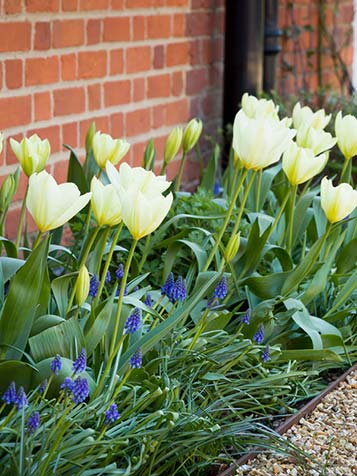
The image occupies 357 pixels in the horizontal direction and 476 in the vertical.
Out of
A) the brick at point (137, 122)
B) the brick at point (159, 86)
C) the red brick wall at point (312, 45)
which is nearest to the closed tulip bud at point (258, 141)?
the brick at point (137, 122)

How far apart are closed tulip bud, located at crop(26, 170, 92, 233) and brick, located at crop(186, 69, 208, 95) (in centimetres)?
286

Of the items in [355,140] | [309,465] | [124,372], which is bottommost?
[309,465]

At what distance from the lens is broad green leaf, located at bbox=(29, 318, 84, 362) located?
87.1 inches

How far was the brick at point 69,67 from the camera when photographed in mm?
3820

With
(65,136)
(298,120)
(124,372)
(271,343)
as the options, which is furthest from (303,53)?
(124,372)

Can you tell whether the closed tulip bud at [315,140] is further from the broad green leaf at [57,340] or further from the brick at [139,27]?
the brick at [139,27]

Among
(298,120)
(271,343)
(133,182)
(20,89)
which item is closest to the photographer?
(133,182)

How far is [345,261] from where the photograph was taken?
3213 millimetres

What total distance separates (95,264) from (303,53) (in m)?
4.02

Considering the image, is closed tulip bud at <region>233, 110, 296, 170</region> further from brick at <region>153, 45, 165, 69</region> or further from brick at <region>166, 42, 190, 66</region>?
brick at <region>166, 42, 190, 66</region>

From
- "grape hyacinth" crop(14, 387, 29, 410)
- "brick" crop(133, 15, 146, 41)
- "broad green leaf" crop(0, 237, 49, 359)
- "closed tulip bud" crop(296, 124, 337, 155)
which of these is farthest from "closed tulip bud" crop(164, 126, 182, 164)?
"brick" crop(133, 15, 146, 41)

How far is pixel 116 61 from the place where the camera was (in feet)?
13.7

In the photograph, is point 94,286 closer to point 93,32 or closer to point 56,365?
point 56,365

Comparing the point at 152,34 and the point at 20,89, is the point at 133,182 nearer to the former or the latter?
the point at 20,89
